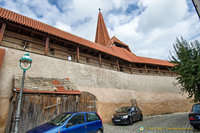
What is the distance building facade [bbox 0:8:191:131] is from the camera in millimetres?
7429

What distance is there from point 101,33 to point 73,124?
23572 mm

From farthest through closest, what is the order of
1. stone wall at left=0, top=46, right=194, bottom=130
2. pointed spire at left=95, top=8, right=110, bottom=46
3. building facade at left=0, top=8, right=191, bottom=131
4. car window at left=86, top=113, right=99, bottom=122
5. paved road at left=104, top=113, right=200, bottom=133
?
pointed spire at left=95, top=8, right=110, bottom=46
building facade at left=0, top=8, right=191, bottom=131
stone wall at left=0, top=46, right=194, bottom=130
paved road at left=104, top=113, right=200, bottom=133
car window at left=86, top=113, right=99, bottom=122

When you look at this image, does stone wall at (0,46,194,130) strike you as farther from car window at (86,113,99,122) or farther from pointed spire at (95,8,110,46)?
pointed spire at (95,8,110,46)

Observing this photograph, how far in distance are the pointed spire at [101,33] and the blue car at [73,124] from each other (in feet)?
62.0

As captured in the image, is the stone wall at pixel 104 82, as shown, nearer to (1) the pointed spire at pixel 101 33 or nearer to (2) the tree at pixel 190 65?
(2) the tree at pixel 190 65

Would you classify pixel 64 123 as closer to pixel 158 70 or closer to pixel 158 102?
pixel 158 102

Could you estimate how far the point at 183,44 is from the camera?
10.1m

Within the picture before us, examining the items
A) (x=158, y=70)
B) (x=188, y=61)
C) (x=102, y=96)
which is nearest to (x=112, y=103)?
(x=102, y=96)

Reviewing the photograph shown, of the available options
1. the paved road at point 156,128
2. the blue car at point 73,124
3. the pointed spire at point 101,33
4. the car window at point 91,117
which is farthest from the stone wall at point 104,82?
the pointed spire at point 101,33

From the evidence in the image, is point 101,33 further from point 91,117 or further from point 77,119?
point 77,119

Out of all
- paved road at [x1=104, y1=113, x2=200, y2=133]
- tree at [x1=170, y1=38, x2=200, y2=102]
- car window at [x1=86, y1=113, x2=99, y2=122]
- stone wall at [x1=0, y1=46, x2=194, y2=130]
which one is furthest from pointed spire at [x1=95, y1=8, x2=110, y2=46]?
car window at [x1=86, y1=113, x2=99, y2=122]

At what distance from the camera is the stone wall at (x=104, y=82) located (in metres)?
7.16

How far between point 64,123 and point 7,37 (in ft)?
30.7

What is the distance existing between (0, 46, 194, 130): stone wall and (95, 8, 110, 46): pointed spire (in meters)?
11.1
